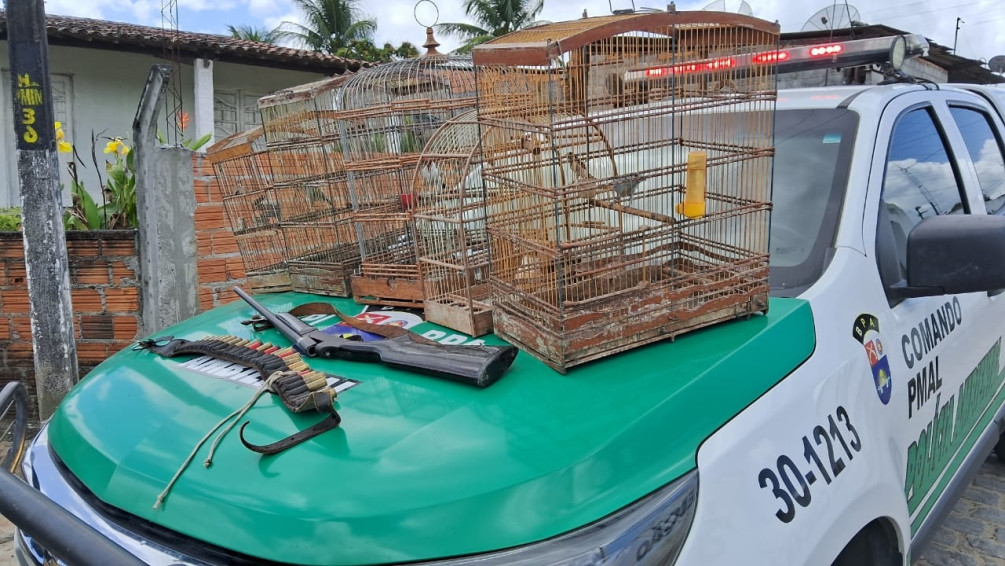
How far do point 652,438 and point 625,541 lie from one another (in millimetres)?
254

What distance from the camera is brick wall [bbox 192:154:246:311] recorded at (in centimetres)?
507

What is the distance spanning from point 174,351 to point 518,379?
3.84 feet

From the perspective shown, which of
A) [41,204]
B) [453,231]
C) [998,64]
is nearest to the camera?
[453,231]

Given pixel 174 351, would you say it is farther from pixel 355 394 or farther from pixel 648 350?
pixel 648 350

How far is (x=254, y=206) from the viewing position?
391 centimetres

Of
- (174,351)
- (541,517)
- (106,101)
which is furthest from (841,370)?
(106,101)

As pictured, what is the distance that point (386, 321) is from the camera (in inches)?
105

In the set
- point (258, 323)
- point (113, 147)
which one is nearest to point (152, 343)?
point (258, 323)

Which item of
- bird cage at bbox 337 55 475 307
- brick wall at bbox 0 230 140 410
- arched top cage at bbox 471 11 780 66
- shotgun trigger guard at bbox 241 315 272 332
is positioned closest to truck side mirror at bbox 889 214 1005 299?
arched top cage at bbox 471 11 780 66

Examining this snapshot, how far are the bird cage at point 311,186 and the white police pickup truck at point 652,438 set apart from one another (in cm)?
63

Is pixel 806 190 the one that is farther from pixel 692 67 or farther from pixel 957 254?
pixel 692 67

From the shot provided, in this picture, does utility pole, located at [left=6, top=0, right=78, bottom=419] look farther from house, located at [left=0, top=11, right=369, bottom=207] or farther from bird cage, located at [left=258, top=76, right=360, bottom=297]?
house, located at [left=0, top=11, right=369, bottom=207]

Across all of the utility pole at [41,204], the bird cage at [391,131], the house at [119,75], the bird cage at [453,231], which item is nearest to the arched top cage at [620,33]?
the bird cage at [453,231]

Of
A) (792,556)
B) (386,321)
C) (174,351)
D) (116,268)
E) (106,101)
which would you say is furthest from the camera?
(106,101)
